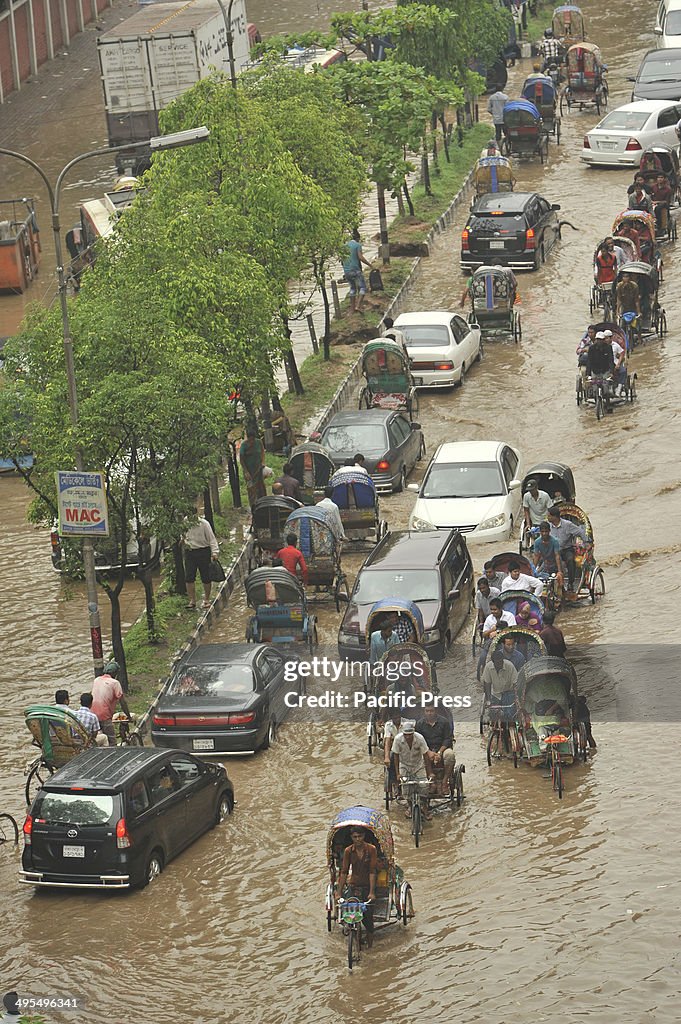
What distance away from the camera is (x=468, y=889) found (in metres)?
18.8

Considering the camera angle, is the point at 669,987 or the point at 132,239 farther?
the point at 132,239

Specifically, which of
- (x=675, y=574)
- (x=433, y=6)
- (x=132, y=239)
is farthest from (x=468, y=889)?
(x=433, y=6)

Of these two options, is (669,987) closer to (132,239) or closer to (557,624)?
(557,624)

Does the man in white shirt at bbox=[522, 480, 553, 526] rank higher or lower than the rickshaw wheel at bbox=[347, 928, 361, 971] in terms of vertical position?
lower

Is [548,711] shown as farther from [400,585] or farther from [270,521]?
[270,521]

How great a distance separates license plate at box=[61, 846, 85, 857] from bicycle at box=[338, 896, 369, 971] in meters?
2.96

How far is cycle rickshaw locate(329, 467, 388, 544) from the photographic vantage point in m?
29.4

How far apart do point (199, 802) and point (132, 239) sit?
1228 cm

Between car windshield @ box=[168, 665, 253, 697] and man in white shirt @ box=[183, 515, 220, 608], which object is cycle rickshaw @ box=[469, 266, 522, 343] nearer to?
man in white shirt @ box=[183, 515, 220, 608]

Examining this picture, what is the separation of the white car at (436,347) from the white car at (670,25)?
23.1 metres

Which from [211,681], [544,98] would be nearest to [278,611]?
[211,681]

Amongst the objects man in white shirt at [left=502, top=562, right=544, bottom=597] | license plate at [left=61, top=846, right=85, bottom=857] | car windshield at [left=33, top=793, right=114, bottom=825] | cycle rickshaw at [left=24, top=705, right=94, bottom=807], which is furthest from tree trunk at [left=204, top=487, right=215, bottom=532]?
license plate at [left=61, top=846, right=85, bottom=857]

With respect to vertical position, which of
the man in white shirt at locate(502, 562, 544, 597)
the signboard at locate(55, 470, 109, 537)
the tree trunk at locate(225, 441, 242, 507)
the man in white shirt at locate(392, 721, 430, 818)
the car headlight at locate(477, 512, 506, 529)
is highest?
the signboard at locate(55, 470, 109, 537)

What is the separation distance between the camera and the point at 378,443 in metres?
32.2
